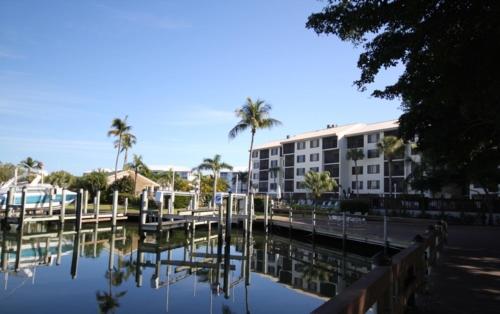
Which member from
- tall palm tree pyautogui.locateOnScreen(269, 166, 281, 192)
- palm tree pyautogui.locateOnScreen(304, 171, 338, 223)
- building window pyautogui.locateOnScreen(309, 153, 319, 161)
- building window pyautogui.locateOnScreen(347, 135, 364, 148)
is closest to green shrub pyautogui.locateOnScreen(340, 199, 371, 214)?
palm tree pyautogui.locateOnScreen(304, 171, 338, 223)

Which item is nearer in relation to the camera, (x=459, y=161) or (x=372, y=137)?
(x=459, y=161)

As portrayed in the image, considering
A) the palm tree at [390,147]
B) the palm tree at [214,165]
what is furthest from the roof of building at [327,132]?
the palm tree at [214,165]

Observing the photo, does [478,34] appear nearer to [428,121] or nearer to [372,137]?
[428,121]

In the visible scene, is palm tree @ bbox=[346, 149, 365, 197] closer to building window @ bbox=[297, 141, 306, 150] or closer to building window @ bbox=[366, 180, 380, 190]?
building window @ bbox=[366, 180, 380, 190]

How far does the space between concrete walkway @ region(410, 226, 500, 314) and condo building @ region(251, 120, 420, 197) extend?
2005 inches

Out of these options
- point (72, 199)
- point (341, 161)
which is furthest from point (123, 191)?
point (341, 161)

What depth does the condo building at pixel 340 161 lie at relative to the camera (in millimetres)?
68250

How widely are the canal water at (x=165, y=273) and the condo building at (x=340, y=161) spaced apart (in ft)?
141

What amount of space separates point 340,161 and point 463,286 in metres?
68.2

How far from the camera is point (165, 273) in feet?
58.1

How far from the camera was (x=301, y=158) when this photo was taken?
3314 inches

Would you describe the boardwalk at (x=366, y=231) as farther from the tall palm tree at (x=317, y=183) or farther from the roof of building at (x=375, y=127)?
the roof of building at (x=375, y=127)

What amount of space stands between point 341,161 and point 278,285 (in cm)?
6222

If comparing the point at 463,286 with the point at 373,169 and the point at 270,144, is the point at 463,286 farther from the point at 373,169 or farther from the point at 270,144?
the point at 270,144
